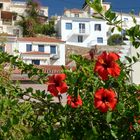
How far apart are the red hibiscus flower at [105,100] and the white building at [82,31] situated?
237ft

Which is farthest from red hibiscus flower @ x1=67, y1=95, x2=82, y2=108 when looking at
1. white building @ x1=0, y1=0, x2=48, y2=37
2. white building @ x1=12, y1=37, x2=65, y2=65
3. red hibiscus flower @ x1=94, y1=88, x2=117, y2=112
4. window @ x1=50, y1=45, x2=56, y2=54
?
white building @ x1=0, y1=0, x2=48, y2=37

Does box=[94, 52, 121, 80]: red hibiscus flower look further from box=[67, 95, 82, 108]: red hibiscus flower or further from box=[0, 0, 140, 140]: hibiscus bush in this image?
box=[67, 95, 82, 108]: red hibiscus flower

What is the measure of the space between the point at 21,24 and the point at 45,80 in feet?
Answer: 218

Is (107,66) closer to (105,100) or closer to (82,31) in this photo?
(105,100)

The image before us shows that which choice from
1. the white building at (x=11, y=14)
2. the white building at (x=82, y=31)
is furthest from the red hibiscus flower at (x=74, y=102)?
A: the white building at (x=82, y=31)

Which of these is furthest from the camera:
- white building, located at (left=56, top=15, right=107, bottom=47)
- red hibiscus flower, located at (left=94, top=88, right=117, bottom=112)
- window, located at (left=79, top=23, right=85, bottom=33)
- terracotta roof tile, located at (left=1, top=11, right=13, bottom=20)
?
window, located at (left=79, top=23, right=85, bottom=33)

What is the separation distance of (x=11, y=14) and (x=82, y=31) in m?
12.1

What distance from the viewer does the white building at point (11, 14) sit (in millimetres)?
68625

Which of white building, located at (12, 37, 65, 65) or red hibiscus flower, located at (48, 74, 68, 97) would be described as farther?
white building, located at (12, 37, 65, 65)

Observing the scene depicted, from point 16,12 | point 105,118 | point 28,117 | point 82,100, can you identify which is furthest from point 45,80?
point 16,12

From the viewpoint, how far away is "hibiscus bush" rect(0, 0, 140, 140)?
2982 mm

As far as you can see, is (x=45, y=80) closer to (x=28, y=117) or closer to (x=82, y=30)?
(x=28, y=117)

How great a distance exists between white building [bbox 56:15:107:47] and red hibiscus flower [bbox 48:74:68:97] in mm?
71794

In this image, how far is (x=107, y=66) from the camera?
2998 millimetres
